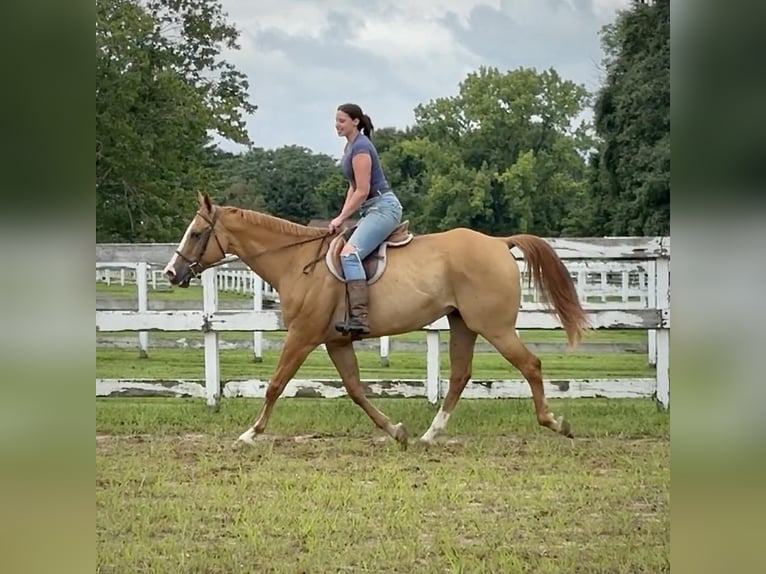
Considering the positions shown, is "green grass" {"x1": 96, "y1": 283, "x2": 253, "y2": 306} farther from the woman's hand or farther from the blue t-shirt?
the blue t-shirt

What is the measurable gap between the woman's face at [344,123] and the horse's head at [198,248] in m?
0.61

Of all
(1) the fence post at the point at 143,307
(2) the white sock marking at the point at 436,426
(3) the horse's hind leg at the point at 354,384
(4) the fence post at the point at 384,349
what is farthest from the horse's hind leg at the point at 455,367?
(1) the fence post at the point at 143,307

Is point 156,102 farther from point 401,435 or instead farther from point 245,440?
point 401,435

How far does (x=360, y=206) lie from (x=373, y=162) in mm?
187

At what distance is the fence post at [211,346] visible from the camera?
333cm

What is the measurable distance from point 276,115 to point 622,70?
1.24 metres

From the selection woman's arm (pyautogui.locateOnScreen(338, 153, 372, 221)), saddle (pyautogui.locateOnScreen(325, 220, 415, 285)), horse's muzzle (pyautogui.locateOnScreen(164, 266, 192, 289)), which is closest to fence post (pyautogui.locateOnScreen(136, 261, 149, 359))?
horse's muzzle (pyautogui.locateOnScreen(164, 266, 192, 289))

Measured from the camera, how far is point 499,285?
330 centimetres

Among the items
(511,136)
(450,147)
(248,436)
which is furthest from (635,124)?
(248,436)

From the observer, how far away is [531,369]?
10.5 ft

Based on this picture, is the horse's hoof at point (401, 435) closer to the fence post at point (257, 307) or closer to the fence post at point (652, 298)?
the fence post at point (257, 307)

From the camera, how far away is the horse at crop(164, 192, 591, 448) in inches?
125

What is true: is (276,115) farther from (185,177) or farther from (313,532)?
(313,532)
